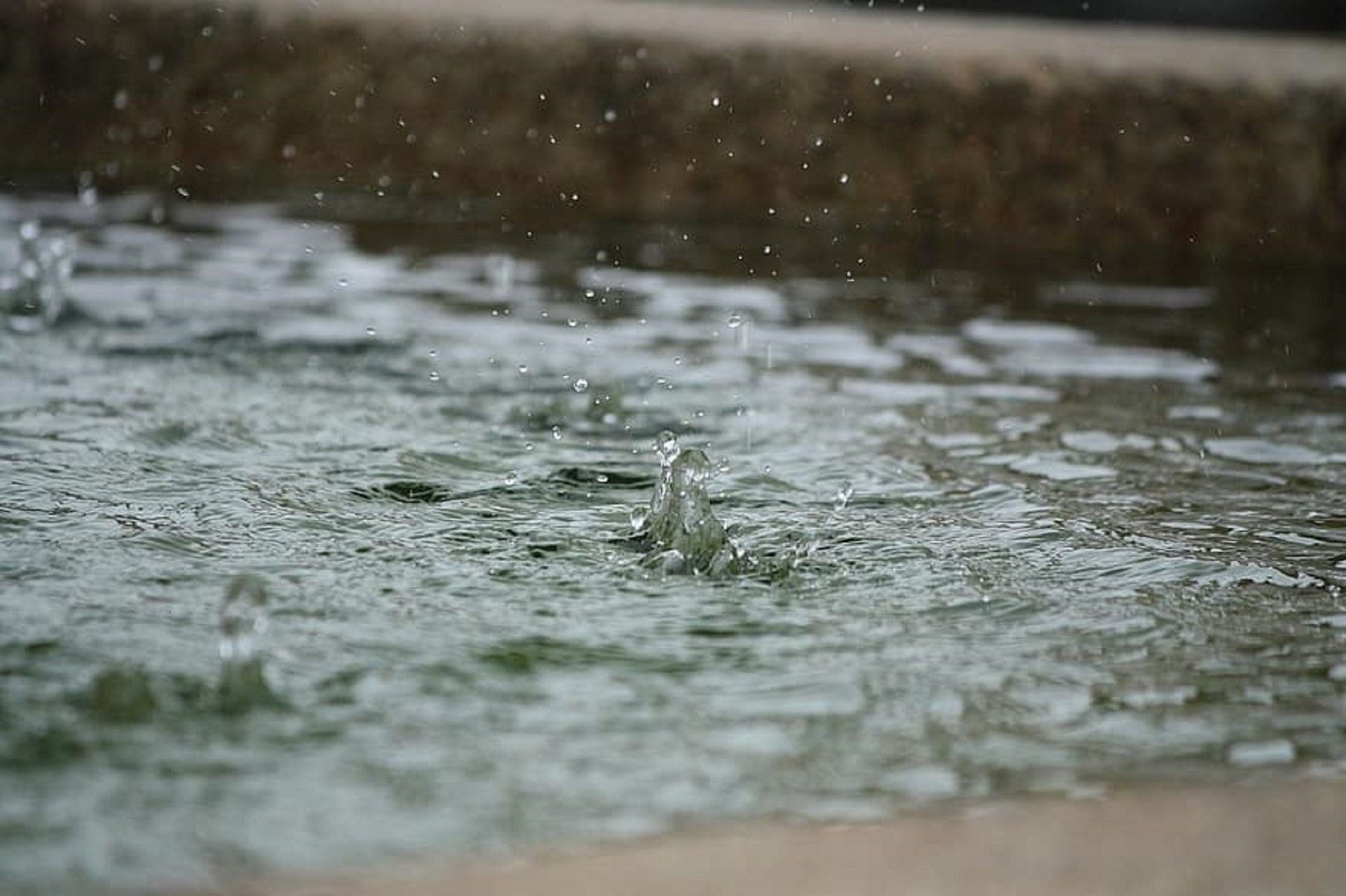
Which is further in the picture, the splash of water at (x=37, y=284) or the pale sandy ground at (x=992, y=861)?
the splash of water at (x=37, y=284)

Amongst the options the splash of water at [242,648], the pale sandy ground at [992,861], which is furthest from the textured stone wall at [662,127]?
the pale sandy ground at [992,861]

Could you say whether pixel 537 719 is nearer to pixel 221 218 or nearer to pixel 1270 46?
pixel 221 218

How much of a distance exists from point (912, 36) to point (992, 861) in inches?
262

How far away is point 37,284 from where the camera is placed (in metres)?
5.17

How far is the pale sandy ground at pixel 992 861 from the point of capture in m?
1.53

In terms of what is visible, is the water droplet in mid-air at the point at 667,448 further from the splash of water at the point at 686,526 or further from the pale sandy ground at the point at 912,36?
the pale sandy ground at the point at 912,36

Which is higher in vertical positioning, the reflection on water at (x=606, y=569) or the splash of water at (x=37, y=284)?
the splash of water at (x=37, y=284)

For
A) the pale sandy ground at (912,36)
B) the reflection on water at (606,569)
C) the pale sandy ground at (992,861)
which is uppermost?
the pale sandy ground at (912,36)

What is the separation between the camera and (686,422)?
4.06m

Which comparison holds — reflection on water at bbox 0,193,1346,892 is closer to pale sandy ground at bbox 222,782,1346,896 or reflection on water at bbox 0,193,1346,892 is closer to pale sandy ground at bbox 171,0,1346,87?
pale sandy ground at bbox 222,782,1346,896

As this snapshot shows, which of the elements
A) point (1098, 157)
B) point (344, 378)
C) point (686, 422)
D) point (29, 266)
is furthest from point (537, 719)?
point (1098, 157)

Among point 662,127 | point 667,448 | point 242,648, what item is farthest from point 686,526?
point 662,127

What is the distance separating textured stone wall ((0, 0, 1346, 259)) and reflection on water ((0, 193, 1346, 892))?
1.88 meters

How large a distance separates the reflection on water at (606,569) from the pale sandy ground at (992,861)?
0.27 meters
